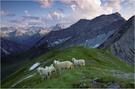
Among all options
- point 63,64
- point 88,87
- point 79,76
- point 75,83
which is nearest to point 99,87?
point 88,87

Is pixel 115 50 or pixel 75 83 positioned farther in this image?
pixel 115 50

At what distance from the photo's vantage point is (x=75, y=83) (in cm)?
2614

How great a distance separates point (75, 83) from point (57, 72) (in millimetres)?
11238

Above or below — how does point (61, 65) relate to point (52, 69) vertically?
above

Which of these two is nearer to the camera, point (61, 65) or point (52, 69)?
point (52, 69)

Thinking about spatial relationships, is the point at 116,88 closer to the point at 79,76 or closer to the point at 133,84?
the point at 133,84

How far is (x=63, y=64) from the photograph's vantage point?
3719cm

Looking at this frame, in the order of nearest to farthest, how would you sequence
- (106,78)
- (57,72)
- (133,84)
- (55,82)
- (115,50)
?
(133,84) < (106,78) < (55,82) < (57,72) < (115,50)

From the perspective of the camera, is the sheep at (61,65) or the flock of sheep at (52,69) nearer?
the flock of sheep at (52,69)

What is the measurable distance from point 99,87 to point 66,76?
21.4 feet

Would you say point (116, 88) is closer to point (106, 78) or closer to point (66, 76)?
point (106, 78)

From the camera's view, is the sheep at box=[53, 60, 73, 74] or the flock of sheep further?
the sheep at box=[53, 60, 73, 74]

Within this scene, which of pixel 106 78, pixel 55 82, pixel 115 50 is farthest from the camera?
pixel 115 50

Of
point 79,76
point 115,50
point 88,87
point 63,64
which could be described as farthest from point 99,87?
point 115,50
